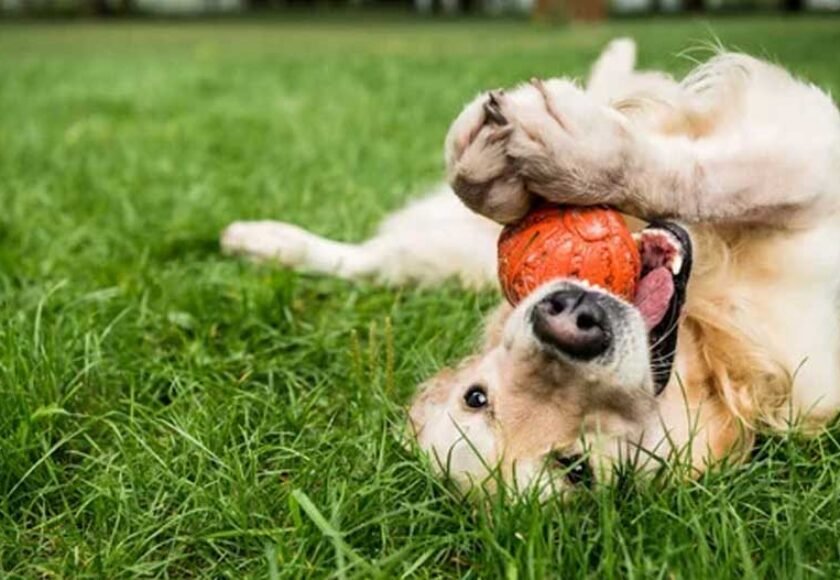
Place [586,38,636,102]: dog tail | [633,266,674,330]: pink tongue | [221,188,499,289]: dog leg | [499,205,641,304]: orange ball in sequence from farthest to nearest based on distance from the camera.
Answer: [586,38,636,102]: dog tail → [221,188,499,289]: dog leg → [633,266,674,330]: pink tongue → [499,205,641,304]: orange ball

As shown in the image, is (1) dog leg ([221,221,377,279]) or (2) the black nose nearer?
(2) the black nose

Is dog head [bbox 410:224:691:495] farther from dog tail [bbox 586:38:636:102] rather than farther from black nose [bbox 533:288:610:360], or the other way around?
dog tail [bbox 586:38:636:102]

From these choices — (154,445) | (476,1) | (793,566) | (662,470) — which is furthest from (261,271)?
(476,1)

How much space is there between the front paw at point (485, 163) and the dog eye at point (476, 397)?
0.36 meters

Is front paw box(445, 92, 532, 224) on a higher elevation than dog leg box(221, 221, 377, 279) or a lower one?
higher

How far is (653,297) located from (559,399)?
1.32 ft

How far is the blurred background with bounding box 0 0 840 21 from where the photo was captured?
25938mm

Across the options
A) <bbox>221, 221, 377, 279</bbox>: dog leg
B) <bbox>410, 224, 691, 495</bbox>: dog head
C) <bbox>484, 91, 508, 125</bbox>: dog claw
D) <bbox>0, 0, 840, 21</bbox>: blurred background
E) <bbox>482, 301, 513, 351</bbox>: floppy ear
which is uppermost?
<bbox>484, 91, 508, 125</bbox>: dog claw

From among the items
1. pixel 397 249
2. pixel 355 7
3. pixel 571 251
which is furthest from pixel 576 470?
pixel 355 7

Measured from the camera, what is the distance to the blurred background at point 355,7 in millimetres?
25938

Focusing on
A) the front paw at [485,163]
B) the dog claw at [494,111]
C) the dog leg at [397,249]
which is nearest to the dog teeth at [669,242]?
the front paw at [485,163]

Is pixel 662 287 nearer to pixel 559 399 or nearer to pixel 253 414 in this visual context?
pixel 559 399

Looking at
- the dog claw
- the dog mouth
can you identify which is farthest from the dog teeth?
the dog claw

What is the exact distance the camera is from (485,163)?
2.45 m
